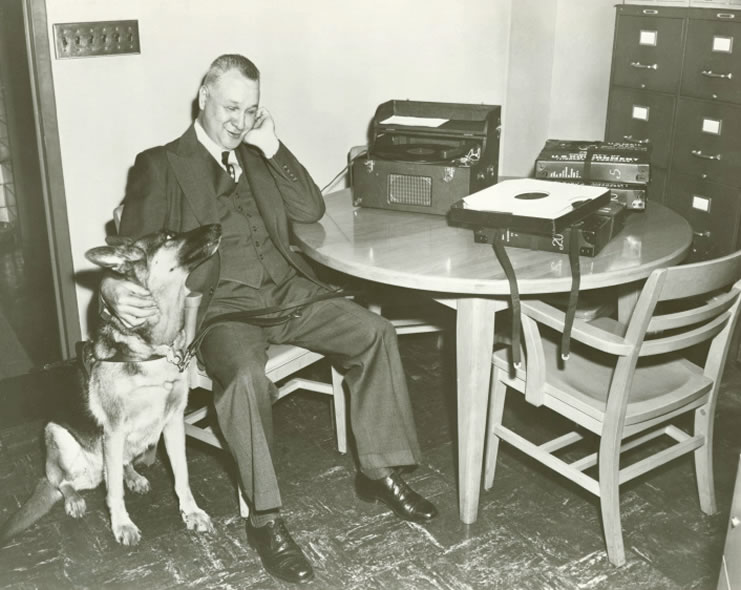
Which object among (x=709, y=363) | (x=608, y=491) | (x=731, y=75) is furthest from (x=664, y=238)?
(x=731, y=75)

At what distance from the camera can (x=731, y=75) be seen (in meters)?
3.62

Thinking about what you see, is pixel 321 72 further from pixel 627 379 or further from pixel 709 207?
pixel 627 379

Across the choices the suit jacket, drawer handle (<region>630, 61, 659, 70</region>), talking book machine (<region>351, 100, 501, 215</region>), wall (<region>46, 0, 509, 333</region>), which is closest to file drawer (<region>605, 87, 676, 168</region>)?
drawer handle (<region>630, 61, 659, 70</region>)

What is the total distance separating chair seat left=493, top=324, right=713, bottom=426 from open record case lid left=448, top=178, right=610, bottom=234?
41 cm

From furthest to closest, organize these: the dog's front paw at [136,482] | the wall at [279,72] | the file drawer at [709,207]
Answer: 1. the file drawer at [709,207]
2. the wall at [279,72]
3. the dog's front paw at [136,482]

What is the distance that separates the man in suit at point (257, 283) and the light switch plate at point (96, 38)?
711mm

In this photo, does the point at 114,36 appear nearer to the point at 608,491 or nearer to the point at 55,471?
the point at 55,471

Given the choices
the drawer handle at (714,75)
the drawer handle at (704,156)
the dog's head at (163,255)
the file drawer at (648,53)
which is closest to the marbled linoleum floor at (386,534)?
the dog's head at (163,255)

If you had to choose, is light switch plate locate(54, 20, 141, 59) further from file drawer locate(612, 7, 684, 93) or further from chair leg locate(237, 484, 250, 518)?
file drawer locate(612, 7, 684, 93)

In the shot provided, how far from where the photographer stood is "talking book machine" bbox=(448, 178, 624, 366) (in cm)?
237

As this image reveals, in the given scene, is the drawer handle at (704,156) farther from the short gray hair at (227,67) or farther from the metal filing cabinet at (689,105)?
the short gray hair at (227,67)

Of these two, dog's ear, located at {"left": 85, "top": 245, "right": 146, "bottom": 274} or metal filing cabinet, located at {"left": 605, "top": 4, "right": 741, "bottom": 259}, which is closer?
dog's ear, located at {"left": 85, "top": 245, "right": 146, "bottom": 274}

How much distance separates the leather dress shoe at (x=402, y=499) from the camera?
2.59m

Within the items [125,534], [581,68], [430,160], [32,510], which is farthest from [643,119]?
[32,510]
